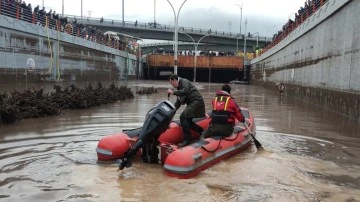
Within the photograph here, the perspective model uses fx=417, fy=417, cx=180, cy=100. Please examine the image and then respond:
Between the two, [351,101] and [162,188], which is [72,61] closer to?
[351,101]

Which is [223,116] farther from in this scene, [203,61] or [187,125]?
[203,61]

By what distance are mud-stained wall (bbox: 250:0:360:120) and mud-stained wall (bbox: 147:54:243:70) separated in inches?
1264

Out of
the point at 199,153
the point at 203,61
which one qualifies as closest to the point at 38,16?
the point at 199,153

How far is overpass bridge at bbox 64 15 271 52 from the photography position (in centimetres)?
8194

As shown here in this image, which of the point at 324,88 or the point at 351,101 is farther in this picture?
the point at 324,88

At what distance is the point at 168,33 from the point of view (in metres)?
84.5

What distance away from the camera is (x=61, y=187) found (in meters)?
6.18

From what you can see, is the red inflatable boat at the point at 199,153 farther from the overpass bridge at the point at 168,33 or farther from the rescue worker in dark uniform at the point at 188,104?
the overpass bridge at the point at 168,33

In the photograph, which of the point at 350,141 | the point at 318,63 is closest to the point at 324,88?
the point at 318,63

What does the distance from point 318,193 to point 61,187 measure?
3825 millimetres

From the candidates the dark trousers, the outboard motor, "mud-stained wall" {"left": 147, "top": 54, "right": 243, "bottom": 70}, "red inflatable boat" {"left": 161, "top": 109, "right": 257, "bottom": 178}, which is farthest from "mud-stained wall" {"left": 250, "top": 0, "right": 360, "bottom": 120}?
"mud-stained wall" {"left": 147, "top": 54, "right": 243, "bottom": 70}

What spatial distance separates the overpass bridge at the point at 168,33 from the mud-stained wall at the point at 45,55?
123 feet

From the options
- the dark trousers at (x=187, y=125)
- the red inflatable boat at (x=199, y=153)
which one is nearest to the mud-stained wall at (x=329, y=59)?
the red inflatable boat at (x=199, y=153)

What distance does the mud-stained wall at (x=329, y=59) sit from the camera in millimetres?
14445
